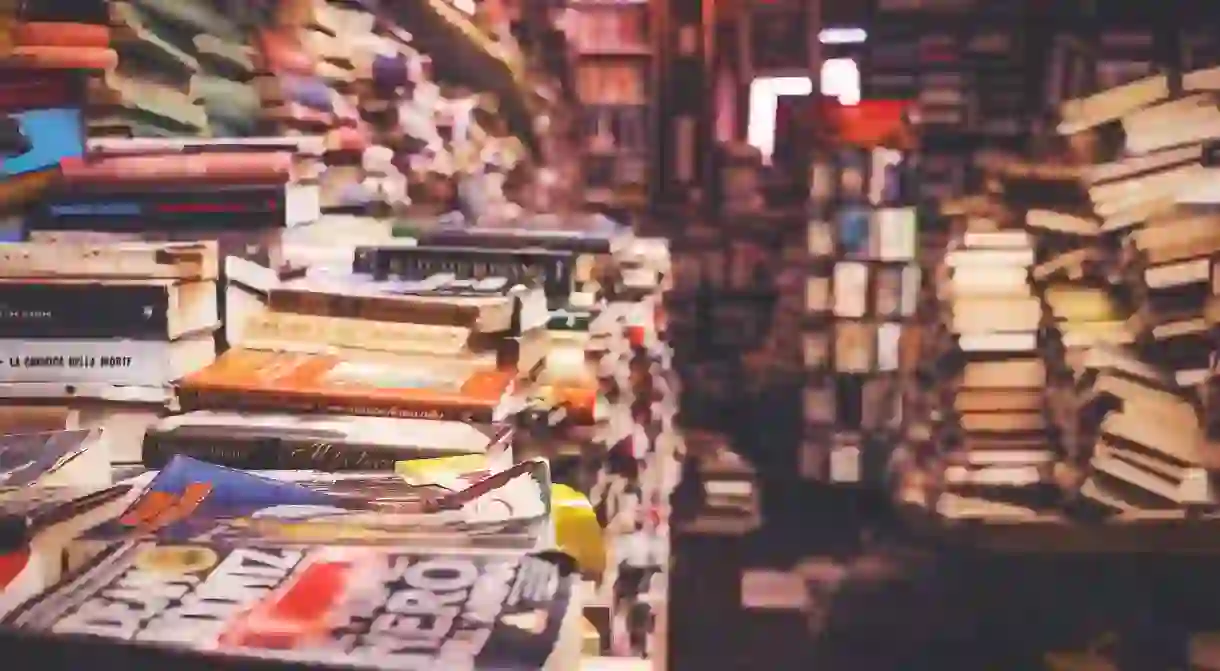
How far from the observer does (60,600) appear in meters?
0.65

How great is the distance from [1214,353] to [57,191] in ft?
8.77

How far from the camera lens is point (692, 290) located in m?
3.07

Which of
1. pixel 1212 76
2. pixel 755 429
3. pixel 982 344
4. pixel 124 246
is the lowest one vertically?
pixel 755 429

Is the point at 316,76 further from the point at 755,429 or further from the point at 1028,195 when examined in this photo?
the point at 1028,195

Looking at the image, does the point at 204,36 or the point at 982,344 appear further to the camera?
the point at 982,344

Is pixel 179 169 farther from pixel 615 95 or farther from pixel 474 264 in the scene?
pixel 615 95

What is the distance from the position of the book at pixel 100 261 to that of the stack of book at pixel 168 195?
171 mm

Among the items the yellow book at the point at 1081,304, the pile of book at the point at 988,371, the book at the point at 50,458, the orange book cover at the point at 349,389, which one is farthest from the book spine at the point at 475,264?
the yellow book at the point at 1081,304

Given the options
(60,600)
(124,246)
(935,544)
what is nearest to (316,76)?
(124,246)

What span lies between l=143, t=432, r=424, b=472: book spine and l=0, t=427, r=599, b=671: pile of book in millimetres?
54

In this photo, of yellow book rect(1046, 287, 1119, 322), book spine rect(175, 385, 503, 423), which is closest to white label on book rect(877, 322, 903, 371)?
yellow book rect(1046, 287, 1119, 322)

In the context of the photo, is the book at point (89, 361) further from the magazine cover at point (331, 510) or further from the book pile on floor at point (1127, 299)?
the book pile on floor at point (1127, 299)

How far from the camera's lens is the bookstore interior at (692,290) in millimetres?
1097

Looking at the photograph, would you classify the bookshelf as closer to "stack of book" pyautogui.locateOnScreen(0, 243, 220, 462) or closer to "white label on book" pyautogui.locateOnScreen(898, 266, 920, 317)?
"white label on book" pyautogui.locateOnScreen(898, 266, 920, 317)
